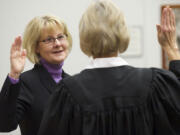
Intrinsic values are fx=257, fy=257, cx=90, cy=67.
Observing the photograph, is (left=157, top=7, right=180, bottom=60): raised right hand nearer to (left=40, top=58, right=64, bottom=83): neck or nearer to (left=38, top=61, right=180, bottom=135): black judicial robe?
(left=38, top=61, right=180, bottom=135): black judicial robe

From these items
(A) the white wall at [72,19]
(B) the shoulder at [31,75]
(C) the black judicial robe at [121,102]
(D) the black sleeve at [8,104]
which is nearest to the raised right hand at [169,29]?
→ (C) the black judicial robe at [121,102]

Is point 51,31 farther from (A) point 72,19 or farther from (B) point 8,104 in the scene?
(A) point 72,19

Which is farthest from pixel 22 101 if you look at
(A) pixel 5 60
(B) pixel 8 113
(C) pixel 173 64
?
(A) pixel 5 60

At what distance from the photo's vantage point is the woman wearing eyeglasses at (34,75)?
131cm

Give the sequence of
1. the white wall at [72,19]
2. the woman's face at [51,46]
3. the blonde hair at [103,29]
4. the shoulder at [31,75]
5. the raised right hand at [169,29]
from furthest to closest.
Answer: the white wall at [72,19] → the woman's face at [51,46] → the shoulder at [31,75] → the raised right hand at [169,29] → the blonde hair at [103,29]

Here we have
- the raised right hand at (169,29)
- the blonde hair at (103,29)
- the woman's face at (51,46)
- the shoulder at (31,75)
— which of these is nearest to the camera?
the blonde hair at (103,29)

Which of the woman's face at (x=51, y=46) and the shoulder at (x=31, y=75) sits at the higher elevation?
the woman's face at (x=51, y=46)

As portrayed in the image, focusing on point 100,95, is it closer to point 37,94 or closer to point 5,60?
point 37,94

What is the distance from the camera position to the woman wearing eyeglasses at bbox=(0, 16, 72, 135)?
1311 mm

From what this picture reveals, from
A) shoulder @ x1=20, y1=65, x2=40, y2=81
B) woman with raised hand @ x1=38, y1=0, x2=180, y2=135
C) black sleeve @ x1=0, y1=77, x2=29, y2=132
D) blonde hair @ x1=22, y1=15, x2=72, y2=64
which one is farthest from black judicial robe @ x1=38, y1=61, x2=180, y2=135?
blonde hair @ x1=22, y1=15, x2=72, y2=64

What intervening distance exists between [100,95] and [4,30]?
230 centimetres

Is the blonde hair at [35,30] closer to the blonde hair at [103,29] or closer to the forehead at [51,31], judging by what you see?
the forehead at [51,31]

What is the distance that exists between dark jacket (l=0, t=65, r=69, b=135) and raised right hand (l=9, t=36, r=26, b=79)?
0.05 m

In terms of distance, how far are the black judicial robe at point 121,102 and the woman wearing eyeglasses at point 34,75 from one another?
333 millimetres
